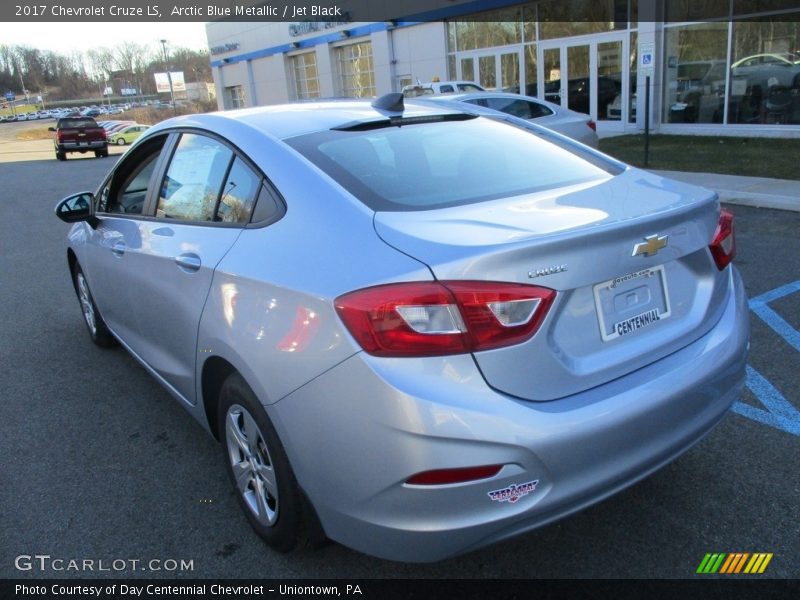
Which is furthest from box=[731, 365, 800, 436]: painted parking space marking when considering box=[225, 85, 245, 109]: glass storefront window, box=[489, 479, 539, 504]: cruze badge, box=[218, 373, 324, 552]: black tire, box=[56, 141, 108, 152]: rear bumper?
box=[225, 85, 245, 109]: glass storefront window

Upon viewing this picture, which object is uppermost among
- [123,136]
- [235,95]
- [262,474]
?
[235,95]

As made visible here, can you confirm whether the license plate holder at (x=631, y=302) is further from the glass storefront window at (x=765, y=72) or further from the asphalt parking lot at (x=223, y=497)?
the glass storefront window at (x=765, y=72)

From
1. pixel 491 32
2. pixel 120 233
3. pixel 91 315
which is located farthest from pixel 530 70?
pixel 120 233

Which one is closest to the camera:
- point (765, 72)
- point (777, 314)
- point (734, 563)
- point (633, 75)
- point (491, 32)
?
point (734, 563)

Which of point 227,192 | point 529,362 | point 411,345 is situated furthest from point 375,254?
point 227,192

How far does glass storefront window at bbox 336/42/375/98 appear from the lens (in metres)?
29.2

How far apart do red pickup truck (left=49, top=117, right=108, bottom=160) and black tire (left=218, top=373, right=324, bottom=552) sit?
27.7 metres

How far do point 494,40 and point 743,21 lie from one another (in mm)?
8718

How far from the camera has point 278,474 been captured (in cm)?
236

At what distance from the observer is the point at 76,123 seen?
88.8 feet

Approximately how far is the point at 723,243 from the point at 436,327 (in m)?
1.35

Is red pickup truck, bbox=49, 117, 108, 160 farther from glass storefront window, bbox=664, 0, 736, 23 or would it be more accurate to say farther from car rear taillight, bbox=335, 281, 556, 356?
car rear taillight, bbox=335, 281, 556, 356

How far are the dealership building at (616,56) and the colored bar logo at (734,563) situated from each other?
9852 mm

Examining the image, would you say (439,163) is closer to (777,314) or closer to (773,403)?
(773,403)
